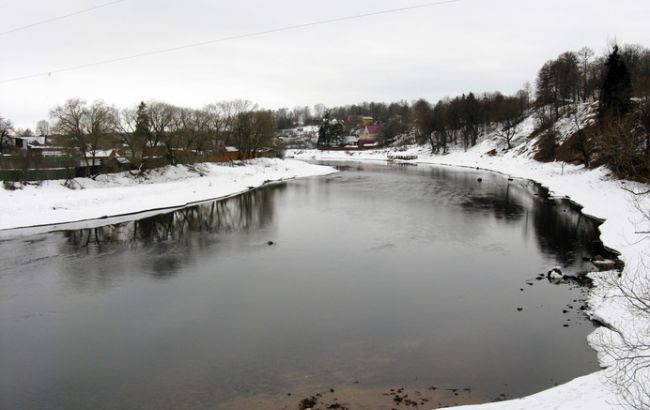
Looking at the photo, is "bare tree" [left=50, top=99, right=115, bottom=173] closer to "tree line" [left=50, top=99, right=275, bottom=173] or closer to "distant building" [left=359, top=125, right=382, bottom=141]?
"tree line" [left=50, top=99, right=275, bottom=173]

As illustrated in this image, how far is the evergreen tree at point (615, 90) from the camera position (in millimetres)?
41963

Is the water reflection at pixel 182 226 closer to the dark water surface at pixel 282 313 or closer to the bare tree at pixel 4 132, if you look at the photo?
the dark water surface at pixel 282 313

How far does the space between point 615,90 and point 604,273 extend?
3775cm

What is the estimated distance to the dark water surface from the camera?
9562mm

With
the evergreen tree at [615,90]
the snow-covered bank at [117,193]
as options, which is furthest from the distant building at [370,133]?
the evergreen tree at [615,90]

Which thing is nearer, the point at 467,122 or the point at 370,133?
the point at 467,122

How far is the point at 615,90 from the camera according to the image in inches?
1793

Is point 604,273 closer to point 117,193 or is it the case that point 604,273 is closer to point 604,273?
point 604,273

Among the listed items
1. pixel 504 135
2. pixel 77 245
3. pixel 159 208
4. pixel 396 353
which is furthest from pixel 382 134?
pixel 396 353

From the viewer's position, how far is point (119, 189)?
38.3 metres

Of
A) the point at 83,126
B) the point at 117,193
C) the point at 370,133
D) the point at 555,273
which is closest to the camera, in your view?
the point at 555,273

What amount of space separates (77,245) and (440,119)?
79435mm

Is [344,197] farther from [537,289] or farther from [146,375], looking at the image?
[146,375]

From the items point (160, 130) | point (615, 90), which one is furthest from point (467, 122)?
point (160, 130)
